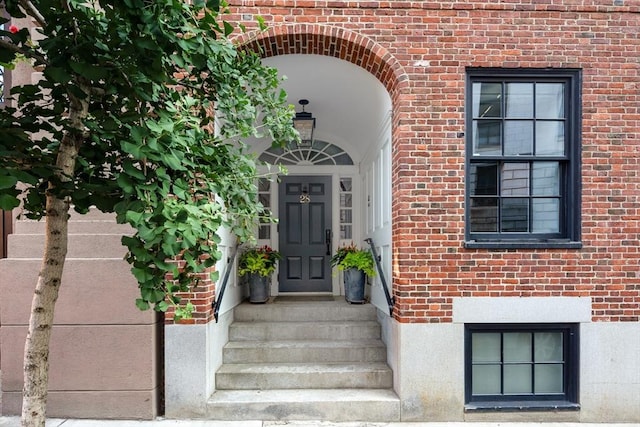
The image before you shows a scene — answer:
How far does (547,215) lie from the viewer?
14.7 feet

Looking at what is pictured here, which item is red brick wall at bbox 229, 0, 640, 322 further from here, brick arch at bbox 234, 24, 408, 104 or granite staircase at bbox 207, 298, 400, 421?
granite staircase at bbox 207, 298, 400, 421

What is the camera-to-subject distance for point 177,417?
4.25 meters

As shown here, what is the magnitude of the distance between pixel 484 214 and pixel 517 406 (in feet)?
6.56

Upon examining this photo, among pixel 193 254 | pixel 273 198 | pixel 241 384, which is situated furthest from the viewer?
pixel 273 198

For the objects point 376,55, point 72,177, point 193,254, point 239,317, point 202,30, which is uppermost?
point 376,55

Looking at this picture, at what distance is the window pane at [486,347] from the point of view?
445 centimetres

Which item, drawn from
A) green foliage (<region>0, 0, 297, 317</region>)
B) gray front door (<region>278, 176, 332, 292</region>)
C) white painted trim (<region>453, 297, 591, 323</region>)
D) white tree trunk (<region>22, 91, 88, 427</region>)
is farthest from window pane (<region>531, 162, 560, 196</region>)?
white tree trunk (<region>22, 91, 88, 427</region>)

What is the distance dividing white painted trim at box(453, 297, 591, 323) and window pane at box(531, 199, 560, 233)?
73 centimetres

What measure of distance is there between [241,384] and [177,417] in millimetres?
704

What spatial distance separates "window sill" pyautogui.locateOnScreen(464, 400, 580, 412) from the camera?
14.1 feet

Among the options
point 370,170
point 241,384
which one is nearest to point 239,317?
point 241,384

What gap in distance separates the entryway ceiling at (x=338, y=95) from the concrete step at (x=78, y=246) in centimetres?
258

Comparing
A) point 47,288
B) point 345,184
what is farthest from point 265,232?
point 47,288

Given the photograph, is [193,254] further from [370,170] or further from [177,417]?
[370,170]
